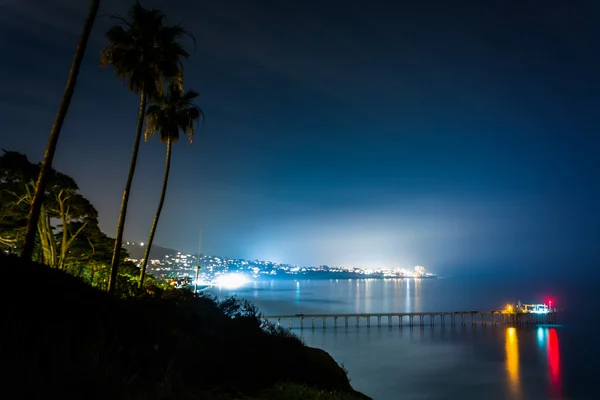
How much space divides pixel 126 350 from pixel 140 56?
1503cm

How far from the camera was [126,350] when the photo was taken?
730 centimetres

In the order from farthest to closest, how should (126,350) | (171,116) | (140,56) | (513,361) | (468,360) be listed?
(513,361)
(468,360)
(171,116)
(140,56)
(126,350)

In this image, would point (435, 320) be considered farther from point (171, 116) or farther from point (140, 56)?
point (140, 56)

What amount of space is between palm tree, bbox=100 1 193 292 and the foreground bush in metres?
8.15

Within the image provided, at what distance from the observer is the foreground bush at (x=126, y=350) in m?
4.89

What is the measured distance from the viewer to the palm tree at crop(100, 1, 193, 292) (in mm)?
18672

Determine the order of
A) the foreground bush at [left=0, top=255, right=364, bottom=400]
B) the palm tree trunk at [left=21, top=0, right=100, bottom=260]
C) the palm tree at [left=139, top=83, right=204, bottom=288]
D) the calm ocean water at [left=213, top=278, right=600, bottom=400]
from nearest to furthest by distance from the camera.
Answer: the foreground bush at [left=0, top=255, right=364, bottom=400]
the palm tree trunk at [left=21, top=0, right=100, bottom=260]
the palm tree at [left=139, top=83, right=204, bottom=288]
the calm ocean water at [left=213, top=278, right=600, bottom=400]

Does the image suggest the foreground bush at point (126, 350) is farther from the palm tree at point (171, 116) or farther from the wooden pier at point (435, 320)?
the wooden pier at point (435, 320)

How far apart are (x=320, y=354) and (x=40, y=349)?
37.6 ft

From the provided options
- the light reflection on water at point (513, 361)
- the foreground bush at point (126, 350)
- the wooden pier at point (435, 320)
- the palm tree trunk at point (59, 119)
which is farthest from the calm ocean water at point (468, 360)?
the foreground bush at point (126, 350)

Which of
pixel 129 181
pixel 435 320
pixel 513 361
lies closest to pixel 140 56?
pixel 129 181

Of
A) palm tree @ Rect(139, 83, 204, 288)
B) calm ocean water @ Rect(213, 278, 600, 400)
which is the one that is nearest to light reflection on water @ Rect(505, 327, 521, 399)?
calm ocean water @ Rect(213, 278, 600, 400)

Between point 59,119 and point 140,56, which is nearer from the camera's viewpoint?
point 59,119

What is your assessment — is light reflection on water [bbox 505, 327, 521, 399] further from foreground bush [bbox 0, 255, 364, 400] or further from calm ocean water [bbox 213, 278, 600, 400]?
foreground bush [bbox 0, 255, 364, 400]
